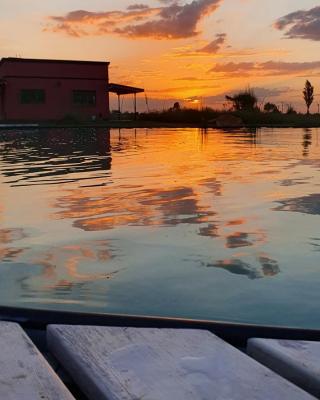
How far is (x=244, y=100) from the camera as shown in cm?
3512

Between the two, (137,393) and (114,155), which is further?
(114,155)

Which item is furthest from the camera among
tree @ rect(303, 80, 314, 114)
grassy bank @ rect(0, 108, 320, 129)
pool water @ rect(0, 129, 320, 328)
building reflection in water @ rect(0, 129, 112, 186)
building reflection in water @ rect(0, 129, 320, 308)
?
tree @ rect(303, 80, 314, 114)

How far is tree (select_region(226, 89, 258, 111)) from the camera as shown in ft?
115

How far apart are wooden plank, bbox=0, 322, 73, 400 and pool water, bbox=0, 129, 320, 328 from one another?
0.74m

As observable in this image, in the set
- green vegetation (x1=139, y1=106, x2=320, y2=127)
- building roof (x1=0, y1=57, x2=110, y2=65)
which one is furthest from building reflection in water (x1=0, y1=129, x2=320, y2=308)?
building roof (x1=0, y1=57, x2=110, y2=65)

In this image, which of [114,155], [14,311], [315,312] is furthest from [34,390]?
[114,155]

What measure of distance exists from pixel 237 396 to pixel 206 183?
480cm

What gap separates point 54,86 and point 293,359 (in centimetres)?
3350

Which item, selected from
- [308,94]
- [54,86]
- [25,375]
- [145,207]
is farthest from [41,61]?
[25,375]

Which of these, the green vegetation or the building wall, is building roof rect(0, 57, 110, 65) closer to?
the building wall

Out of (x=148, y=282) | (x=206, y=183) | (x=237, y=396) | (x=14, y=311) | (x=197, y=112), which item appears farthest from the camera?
(x=197, y=112)

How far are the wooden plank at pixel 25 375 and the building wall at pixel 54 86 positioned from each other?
103 ft

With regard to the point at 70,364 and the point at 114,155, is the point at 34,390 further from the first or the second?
the point at 114,155

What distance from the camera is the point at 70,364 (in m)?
1.46
